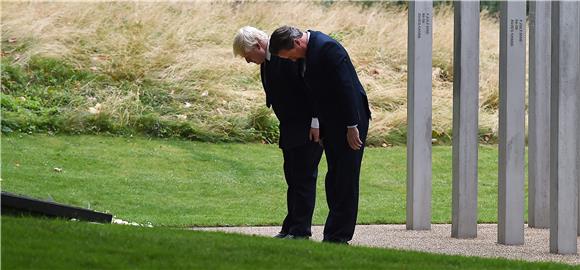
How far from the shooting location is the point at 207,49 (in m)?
→ 16.8

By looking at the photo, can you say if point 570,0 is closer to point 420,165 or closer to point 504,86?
point 504,86

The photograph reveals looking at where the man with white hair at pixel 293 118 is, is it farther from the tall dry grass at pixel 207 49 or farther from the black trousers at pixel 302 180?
the tall dry grass at pixel 207 49

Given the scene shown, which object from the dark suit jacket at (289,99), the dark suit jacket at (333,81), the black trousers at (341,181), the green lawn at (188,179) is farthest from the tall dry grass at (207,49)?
the dark suit jacket at (333,81)

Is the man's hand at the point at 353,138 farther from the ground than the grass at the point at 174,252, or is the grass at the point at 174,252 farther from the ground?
the man's hand at the point at 353,138

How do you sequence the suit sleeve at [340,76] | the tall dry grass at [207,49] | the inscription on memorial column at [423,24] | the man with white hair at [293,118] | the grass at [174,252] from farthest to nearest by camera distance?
the tall dry grass at [207,49], the inscription on memorial column at [423,24], the man with white hair at [293,118], the suit sleeve at [340,76], the grass at [174,252]

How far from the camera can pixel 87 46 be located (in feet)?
53.8

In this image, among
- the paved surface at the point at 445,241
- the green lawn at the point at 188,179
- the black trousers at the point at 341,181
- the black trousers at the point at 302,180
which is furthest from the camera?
the green lawn at the point at 188,179

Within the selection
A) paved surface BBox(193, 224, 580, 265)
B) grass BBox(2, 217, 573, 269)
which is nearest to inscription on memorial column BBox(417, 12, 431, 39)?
paved surface BBox(193, 224, 580, 265)

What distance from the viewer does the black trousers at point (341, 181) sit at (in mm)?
7793

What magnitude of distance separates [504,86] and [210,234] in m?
2.98

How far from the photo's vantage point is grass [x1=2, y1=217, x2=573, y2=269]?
576 cm

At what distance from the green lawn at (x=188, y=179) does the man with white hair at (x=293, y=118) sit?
2.00 meters

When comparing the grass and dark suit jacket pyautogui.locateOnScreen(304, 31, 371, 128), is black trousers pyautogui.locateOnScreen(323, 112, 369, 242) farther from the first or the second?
the grass

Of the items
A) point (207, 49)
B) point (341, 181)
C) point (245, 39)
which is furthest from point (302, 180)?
point (207, 49)
